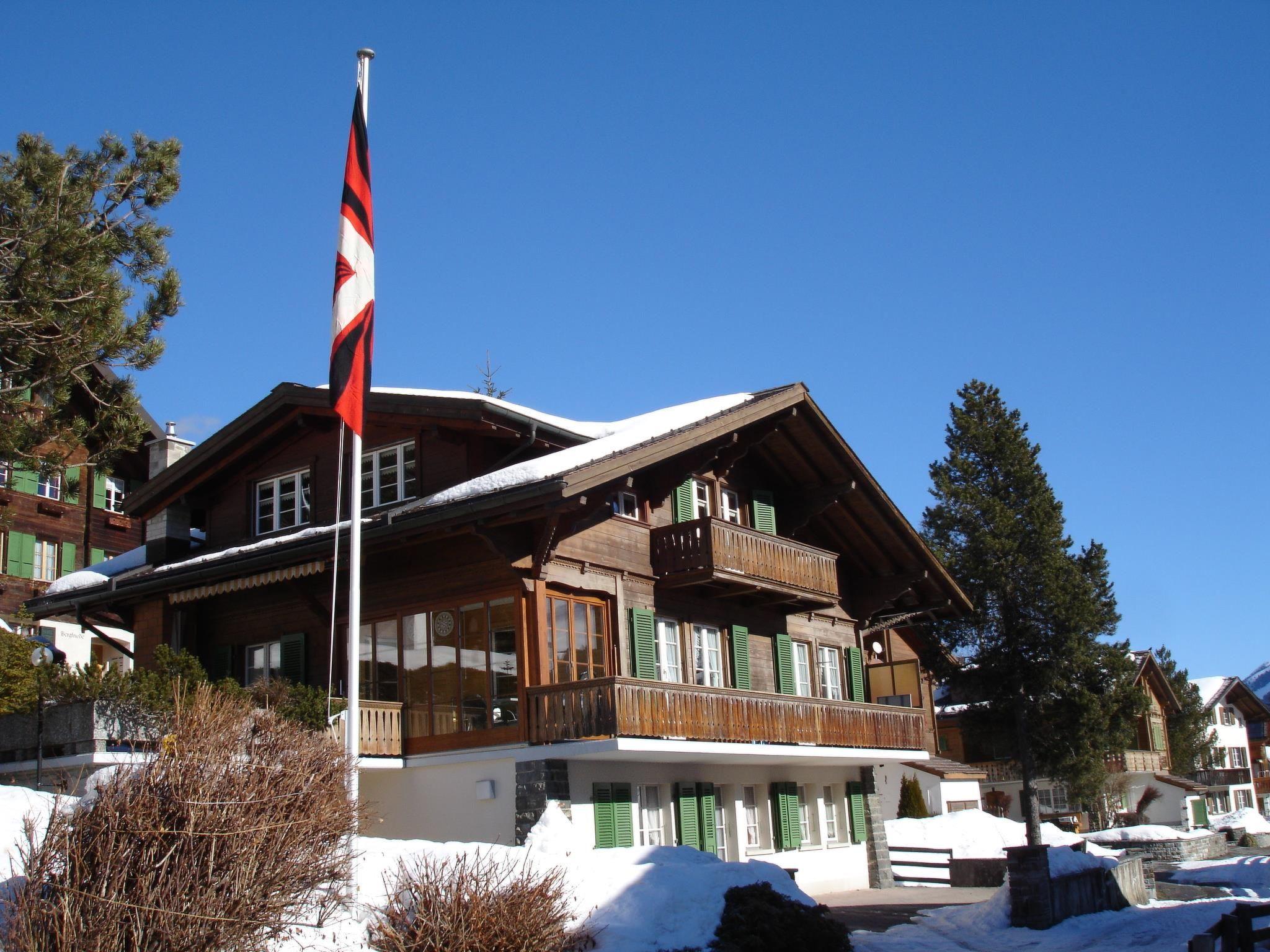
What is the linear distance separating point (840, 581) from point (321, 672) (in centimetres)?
1207

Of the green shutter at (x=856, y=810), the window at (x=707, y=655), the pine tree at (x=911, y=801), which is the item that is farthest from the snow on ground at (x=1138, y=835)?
the window at (x=707, y=655)

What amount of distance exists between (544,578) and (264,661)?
5930mm

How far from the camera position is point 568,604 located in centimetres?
2042

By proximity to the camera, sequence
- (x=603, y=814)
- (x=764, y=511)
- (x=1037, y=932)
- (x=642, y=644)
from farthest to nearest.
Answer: (x=764, y=511), (x=642, y=644), (x=603, y=814), (x=1037, y=932)

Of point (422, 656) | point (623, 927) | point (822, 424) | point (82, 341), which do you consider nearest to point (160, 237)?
point (82, 341)

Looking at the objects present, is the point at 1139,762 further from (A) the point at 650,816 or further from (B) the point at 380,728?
(B) the point at 380,728

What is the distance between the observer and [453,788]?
1964cm

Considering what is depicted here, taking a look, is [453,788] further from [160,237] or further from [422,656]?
[160,237]

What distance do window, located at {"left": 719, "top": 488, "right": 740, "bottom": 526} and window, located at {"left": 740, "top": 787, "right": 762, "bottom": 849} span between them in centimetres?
499

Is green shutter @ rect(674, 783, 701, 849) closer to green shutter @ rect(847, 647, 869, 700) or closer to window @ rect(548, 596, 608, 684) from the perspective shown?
window @ rect(548, 596, 608, 684)

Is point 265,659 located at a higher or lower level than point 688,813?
higher

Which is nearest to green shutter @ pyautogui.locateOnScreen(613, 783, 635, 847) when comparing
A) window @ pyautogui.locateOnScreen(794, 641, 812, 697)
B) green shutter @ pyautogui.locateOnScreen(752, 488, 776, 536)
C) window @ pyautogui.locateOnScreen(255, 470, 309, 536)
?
window @ pyautogui.locateOnScreen(794, 641, 812, 697)

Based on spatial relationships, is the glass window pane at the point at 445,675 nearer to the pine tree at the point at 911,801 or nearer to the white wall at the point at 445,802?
the white wall at the point at 445,802

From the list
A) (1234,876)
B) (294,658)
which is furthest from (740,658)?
(1234,876)
